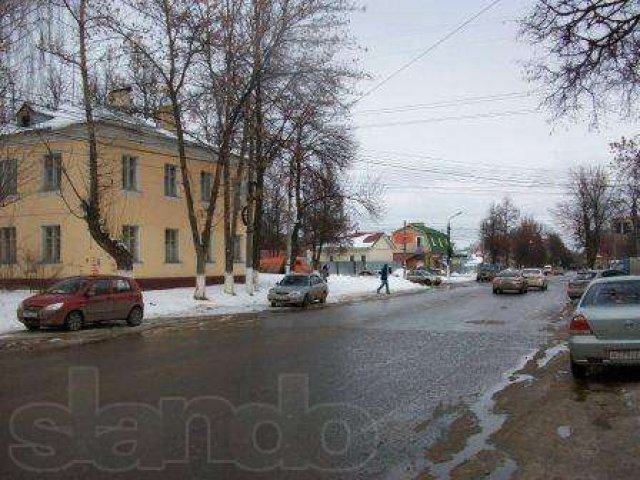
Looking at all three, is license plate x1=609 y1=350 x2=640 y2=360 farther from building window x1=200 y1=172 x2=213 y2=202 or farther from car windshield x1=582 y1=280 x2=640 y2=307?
building window x1=200 y1=172 x2=213 y2=202

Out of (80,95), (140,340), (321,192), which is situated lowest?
(140,340)

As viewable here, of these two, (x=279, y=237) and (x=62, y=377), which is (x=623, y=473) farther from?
(x=279, y=237)

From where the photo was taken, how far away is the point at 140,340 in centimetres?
1864

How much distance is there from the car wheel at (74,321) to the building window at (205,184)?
21608 mm

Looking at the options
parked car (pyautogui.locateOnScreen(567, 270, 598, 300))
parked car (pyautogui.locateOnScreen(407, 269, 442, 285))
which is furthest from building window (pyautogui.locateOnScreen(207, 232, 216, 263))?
parked car (pyautogui.locateOnScreen(407, 269, 442, 285))

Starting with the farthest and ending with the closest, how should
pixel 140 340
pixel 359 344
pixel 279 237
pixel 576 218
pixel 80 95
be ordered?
pixel 576 218
pixel 279 237
pixel 80 95
pixel 140 340
pixel 359 344

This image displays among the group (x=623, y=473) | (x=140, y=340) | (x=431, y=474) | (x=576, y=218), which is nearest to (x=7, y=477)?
(x=431, y=474)

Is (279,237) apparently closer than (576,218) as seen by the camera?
Yes

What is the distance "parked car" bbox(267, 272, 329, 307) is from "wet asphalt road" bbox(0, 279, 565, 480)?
13.3 meters

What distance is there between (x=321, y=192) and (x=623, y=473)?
3601 centimetres

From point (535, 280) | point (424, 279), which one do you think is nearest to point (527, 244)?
point (424, 279)

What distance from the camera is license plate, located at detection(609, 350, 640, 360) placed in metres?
10.8

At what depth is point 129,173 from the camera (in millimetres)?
36812

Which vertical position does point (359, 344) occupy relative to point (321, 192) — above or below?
below
